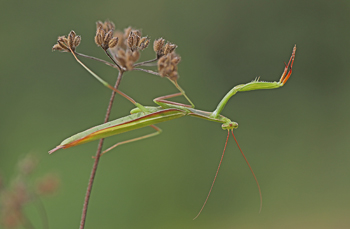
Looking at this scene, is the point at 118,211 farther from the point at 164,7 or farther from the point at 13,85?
the point at 164,7

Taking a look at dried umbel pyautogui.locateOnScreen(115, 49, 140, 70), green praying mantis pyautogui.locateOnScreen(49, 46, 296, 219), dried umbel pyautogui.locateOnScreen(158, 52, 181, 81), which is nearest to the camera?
dried umbel pyautogui.locateOnScreen(115, 49, 140, 70)

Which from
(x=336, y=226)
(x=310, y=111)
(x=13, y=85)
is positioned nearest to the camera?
(x=336, y=226)

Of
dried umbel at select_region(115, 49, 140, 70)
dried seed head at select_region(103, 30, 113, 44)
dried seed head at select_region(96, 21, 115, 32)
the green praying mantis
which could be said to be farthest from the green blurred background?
dried umbel at select_region(115, 49, 140, 70)

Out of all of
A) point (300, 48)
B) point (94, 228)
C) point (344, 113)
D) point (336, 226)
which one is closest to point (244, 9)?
point (300, 48)

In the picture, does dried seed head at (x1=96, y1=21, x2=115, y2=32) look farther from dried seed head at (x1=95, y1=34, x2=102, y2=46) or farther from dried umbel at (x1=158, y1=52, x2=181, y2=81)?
dried umbel at (x1=158, y1=52, x2=181, y2=81)

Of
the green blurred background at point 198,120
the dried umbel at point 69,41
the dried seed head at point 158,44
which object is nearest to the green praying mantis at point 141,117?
the dried umbel at point 69,41
